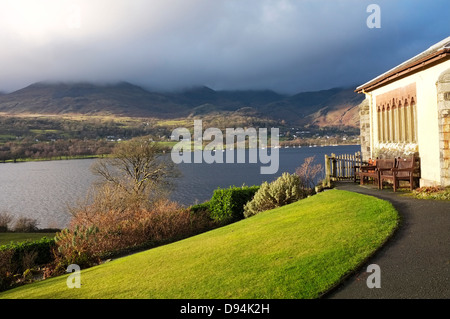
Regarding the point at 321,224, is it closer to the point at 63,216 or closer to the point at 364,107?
the point at 364,107

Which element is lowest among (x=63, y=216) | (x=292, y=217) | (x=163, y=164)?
(x=63, y=216)

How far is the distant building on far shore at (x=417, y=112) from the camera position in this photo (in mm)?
12422

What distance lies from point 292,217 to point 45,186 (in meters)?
62.5

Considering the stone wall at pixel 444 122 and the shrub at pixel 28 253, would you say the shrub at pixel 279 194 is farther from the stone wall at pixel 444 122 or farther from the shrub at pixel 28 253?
the shrub at pixel 28 253

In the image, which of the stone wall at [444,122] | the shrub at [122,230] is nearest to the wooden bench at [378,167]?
the stone wall at [444,122]

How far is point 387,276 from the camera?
640 centimetres

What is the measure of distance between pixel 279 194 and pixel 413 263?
12411 mm

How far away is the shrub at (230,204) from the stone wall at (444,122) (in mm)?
12202

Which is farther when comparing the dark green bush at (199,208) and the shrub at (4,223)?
the shrub at (4,223)

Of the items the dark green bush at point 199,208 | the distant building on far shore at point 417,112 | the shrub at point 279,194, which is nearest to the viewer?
the distant building on far shore at point 417,112

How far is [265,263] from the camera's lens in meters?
7.64

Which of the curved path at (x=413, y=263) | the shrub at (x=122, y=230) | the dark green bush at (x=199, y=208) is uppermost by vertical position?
the curved path at (x=413, y=263)

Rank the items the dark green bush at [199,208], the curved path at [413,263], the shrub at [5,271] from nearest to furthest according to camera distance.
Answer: the curved path at [413,263] → the shrub at [5,271] → the dark green bush at [199,208]
